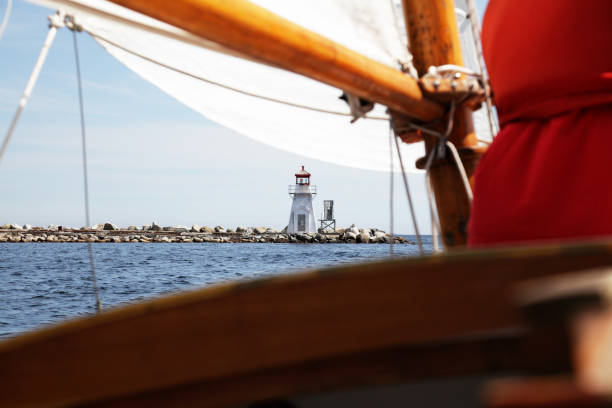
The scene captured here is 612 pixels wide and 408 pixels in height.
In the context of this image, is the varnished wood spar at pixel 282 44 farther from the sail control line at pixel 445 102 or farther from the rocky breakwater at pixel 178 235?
the rocky breakwater at pixel 178 235

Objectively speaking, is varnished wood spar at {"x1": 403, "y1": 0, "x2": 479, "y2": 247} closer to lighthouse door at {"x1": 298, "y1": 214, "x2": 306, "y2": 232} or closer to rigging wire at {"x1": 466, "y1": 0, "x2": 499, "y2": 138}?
rigging wire at {"x1": 466, "y1": 0, "x2": 499, "y2": 138}

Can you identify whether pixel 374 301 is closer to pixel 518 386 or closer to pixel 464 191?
pixel 518 386

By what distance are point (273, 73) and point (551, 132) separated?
1.67m

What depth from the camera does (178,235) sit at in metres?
62.0

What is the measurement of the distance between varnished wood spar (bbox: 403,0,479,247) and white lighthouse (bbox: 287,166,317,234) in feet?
140

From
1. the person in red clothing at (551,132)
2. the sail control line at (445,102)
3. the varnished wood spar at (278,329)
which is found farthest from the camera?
the sail control line at (445,102)

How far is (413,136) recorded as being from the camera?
2.41m

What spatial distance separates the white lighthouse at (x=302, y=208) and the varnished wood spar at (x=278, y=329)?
44234 mm

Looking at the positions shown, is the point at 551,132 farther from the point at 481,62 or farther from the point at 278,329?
the point at 481,62

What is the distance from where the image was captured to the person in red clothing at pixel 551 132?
1.14m

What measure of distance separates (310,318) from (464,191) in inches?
68.0

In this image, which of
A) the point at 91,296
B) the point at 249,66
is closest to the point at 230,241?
the point at 91,296

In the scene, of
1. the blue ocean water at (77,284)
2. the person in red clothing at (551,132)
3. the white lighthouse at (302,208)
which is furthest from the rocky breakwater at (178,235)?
the person in red clothing at (551,132)

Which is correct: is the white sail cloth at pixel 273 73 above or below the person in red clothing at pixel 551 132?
above
